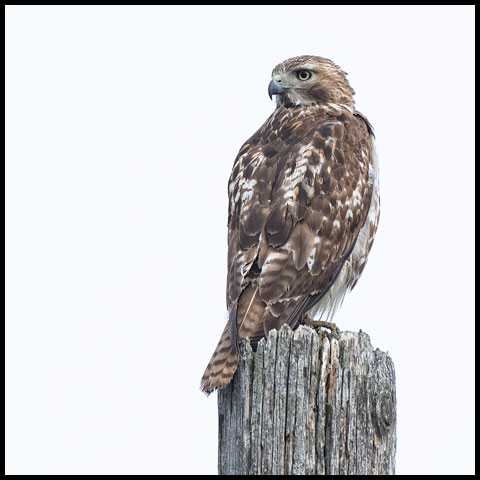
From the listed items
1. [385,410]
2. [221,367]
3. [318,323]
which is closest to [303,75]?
[318,323]

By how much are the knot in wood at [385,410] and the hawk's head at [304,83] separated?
3462 mm

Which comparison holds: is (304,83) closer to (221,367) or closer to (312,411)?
(221,367)

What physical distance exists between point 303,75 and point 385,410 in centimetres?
369

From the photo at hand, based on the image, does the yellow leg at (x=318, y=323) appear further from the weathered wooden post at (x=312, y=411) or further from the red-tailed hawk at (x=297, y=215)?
the weathered wooden post at (x=312, y=411)

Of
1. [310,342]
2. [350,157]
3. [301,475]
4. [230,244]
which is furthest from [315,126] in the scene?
[301,475]

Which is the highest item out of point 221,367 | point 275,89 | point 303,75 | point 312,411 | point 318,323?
point 303,75

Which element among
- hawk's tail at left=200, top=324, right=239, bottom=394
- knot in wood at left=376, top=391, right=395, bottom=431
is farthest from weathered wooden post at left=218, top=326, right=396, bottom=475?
hawk's tail at left=200, top=324, right=239, bottom=394

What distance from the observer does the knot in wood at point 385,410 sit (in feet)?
13.4

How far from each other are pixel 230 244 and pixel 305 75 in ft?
6.55

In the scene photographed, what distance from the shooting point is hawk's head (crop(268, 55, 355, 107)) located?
6930 millimetres

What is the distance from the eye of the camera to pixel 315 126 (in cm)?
640

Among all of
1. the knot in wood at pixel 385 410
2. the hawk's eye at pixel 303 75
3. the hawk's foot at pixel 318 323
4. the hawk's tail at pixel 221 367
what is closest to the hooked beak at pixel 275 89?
the hawk's eye at pixel 303 75

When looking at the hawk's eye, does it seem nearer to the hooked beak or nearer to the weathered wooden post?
the hooked beak

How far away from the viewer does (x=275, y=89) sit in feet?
22.6
